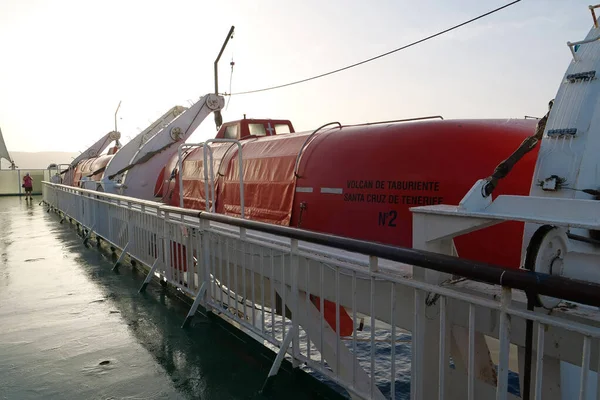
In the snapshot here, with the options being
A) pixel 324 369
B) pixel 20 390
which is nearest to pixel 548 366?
pixel 324 369

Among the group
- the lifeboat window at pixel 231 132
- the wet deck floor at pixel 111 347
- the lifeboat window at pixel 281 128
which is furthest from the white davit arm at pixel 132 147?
the wet deck floor at pixel 111 347

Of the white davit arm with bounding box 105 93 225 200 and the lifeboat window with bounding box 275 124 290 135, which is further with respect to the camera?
the white davit arm with bounding box 105 93 225 200

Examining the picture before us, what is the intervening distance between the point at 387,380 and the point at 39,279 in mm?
4834

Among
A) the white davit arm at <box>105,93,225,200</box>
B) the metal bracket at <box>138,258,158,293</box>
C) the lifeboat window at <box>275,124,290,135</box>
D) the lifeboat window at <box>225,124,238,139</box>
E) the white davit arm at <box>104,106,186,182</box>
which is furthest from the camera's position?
the white davit arm at <box>104,106,186,182</box>

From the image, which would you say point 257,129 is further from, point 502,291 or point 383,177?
point 502,291

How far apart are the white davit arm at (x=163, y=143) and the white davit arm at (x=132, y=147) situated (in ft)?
2.52

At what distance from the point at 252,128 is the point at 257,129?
0.12 meters

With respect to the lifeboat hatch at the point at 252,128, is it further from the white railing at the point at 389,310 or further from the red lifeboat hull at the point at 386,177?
the white railing at the point at 389,310

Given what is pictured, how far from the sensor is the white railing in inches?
72.7

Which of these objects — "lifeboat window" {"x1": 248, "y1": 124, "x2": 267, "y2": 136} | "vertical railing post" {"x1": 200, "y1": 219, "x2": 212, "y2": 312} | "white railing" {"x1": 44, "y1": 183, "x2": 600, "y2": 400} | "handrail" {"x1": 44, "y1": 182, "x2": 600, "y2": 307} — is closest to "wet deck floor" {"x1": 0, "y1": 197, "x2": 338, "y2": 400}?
"white railing" {"x1": 44, "y1": 183, "x2": 600, "y2": 400}

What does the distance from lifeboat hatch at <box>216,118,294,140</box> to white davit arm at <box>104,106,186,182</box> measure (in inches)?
193

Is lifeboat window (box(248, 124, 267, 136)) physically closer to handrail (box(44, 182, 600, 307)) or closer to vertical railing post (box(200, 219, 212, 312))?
vertical railing post (box(200, 219, 212, 312))

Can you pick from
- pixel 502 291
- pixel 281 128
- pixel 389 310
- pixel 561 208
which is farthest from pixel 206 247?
pixel 281 128

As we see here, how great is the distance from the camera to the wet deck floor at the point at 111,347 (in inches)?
123
